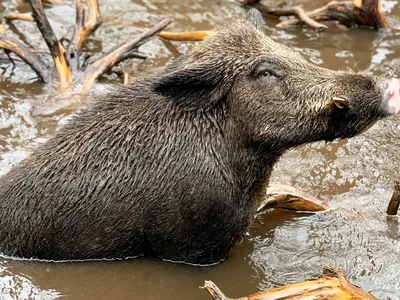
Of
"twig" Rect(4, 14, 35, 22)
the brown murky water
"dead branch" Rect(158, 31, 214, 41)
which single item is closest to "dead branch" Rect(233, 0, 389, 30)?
the brown murky water

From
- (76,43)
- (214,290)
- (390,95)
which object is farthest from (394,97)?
(76,43)

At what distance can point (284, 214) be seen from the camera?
6660mm

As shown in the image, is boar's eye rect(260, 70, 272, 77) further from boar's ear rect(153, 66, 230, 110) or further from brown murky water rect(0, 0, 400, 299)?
brown murky water rect(0, 0, 400, 299)

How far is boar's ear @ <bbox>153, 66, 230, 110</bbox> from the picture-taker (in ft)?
18.0

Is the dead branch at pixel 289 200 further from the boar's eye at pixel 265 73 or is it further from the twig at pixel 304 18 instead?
the twig at pixel 304 18

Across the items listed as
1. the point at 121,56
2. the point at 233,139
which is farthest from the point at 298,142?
the point at 121,56

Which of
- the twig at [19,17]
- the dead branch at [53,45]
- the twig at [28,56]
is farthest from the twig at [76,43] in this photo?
the twig at [19,17]

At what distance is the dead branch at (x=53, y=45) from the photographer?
8.24 m

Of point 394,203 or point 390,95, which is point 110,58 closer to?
point 394,203

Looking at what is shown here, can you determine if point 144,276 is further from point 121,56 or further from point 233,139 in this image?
point 121,56

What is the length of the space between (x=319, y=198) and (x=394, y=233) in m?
0.87

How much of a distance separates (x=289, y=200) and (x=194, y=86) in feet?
5.44

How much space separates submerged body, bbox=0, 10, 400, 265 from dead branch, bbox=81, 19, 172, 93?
2781mm

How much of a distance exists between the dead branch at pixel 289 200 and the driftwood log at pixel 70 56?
294 cm
